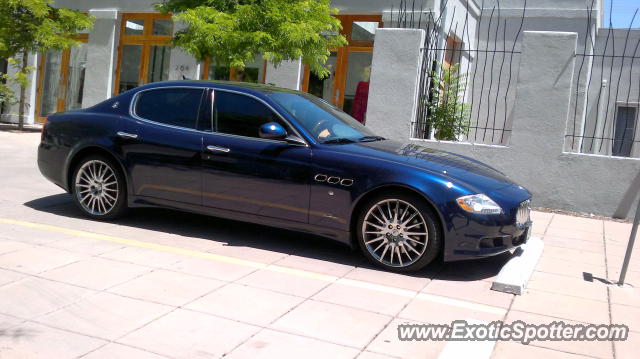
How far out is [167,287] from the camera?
489cm

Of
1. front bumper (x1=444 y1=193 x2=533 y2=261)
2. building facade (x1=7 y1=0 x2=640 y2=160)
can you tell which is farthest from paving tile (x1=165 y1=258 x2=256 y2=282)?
building facade (x1=7 y1=0 x2=640 y2=160)

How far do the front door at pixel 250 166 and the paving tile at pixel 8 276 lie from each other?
75.3 inches

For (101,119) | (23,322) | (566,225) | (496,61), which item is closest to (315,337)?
(23,322)

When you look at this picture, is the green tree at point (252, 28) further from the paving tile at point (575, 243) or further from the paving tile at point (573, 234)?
the paving tile at point (575, 243)

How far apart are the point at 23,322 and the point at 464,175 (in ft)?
12.1

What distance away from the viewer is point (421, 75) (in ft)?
37.0

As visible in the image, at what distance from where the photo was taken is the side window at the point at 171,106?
263 inches

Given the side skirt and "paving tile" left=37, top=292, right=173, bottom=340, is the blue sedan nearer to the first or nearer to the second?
the side skirt

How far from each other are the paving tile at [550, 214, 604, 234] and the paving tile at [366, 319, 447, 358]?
5.23m

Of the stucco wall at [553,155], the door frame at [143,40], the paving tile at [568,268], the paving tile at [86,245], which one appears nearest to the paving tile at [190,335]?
the paving tile at [86,245]

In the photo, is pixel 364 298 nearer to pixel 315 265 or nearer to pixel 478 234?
pixel 315 265

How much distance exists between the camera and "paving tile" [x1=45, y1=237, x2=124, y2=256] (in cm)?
582

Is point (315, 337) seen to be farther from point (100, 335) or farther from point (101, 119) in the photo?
point (101, 119)

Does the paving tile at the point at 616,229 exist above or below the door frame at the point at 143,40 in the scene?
below
